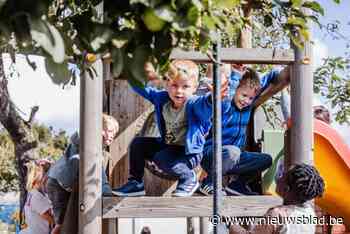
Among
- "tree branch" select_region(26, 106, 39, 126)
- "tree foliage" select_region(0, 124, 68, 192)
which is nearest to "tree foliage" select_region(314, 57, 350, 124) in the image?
"tree branch" select_region(26, 106, 39, 126)

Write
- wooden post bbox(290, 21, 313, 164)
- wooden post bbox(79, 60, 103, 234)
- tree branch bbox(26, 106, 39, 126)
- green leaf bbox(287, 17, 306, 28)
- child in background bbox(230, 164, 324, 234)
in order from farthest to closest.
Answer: tree branch bbox(26, 106, 39, 126) → wooden post bbox(290, 21, 313, 164) → wooden post bbox(79, 60, 103, 234) → child in background bbox(230, 164, 324, 234) → green leaf bbox(287, 17, 306, 28)

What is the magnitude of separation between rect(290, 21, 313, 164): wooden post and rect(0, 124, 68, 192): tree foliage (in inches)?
770

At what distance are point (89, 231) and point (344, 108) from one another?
21.8 ft

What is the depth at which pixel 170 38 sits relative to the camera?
175 cm

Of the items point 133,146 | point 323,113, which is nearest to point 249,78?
point 133,146

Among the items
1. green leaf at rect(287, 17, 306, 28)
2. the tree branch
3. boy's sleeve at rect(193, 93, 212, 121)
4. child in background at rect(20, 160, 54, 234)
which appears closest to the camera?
green leaf at rect(287, 17, 306, 28)

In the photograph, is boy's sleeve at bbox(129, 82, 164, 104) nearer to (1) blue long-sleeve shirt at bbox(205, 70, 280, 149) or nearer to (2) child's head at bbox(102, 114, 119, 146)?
(2) child's head at bbox(102, 114, 119, 146)

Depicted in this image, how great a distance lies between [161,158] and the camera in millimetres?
4668

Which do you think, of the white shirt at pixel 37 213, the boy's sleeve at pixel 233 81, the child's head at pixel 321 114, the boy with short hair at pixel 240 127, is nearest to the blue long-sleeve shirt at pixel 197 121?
the boy with short hair at pixel 240 127

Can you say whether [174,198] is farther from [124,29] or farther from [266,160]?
[124,29]

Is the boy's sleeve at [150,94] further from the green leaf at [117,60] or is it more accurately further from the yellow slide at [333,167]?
the green leaf at [117,60]

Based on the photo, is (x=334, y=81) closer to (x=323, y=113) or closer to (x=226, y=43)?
(x=226, y=43)

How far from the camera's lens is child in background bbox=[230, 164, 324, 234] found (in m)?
3.49

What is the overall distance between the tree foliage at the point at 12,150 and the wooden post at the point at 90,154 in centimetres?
1942
